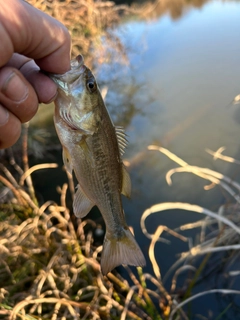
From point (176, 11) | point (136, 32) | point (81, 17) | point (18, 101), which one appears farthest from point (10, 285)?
point (176, 11)

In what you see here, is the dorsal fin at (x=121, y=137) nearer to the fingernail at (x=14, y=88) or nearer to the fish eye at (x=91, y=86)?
the fish eye at (x=91, y=86)

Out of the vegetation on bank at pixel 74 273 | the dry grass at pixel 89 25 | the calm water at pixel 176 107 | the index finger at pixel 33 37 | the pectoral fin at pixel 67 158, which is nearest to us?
the index finger at pixel 33 37

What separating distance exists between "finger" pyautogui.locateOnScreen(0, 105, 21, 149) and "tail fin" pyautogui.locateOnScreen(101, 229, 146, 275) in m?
0.57

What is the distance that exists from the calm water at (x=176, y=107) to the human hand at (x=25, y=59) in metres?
2.13

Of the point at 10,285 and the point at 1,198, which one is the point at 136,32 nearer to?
the point at 1,198

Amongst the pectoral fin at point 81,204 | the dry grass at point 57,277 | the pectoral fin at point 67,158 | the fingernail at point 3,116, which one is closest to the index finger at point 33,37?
the fingernail at point 3,116

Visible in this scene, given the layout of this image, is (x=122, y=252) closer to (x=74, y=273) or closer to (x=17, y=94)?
(x=17, y=94)

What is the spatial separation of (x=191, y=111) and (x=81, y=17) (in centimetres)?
228

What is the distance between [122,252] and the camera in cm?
138

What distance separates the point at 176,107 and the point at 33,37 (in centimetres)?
443

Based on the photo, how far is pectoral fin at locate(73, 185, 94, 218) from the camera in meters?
1.30

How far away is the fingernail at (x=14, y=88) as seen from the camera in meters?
1.03

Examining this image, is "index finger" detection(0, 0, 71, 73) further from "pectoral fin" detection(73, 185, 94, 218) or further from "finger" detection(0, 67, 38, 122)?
"pectoral fin" detection(73, 185, 94, 218)

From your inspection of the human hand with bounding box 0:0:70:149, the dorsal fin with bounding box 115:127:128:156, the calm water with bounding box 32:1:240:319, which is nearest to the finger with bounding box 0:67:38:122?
the human hand with bounding box 0:0:70:149
